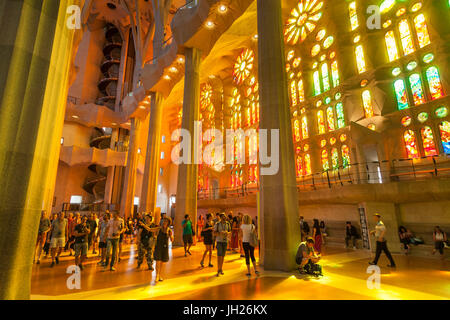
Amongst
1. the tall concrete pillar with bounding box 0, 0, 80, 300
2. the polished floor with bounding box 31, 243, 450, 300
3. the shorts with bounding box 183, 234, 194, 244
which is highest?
the tall concrete pillar with bounding box 0, 0, 80, 300

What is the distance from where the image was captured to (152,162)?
17469 millimetres

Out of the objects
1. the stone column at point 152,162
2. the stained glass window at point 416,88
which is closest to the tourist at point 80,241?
the stone column at point 152,162

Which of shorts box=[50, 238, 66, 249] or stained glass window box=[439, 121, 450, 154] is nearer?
shorts box=[50, 238, 66, 249]

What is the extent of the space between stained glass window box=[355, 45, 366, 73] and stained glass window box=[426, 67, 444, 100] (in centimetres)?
380

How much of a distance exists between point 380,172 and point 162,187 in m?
26.4

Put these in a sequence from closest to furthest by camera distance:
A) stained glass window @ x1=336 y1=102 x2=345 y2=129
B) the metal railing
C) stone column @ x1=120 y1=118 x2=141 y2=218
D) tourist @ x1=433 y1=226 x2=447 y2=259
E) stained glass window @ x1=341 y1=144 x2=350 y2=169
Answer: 1. tourist @ x1=433 y1=226 x2=447 y2=259
2. the metal railing
3. stained glass window @ x1=341 y1=144 x2=350 y2=169
4. stained glass window @ x1=336 y1=102 x2=345 y2=129
5. stone column @ x1=120 y1=118 x2=141 y2=218

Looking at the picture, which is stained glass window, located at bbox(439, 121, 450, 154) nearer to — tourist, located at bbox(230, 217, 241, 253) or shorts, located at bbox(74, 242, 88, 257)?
tourist, located at bbox(230, 217, 241, 253)

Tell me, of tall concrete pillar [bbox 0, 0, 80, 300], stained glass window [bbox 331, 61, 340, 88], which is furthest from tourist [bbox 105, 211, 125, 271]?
stained glass window [bbox 331, 61, 340, 88]

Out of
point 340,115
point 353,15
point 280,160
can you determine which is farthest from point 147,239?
point 353,15

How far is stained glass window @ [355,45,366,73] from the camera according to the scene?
16109 millimetres

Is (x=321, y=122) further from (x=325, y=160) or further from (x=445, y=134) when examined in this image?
(x=445, y=134)

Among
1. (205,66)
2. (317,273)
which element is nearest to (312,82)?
(205,66)

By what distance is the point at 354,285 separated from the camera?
16.5 ft
